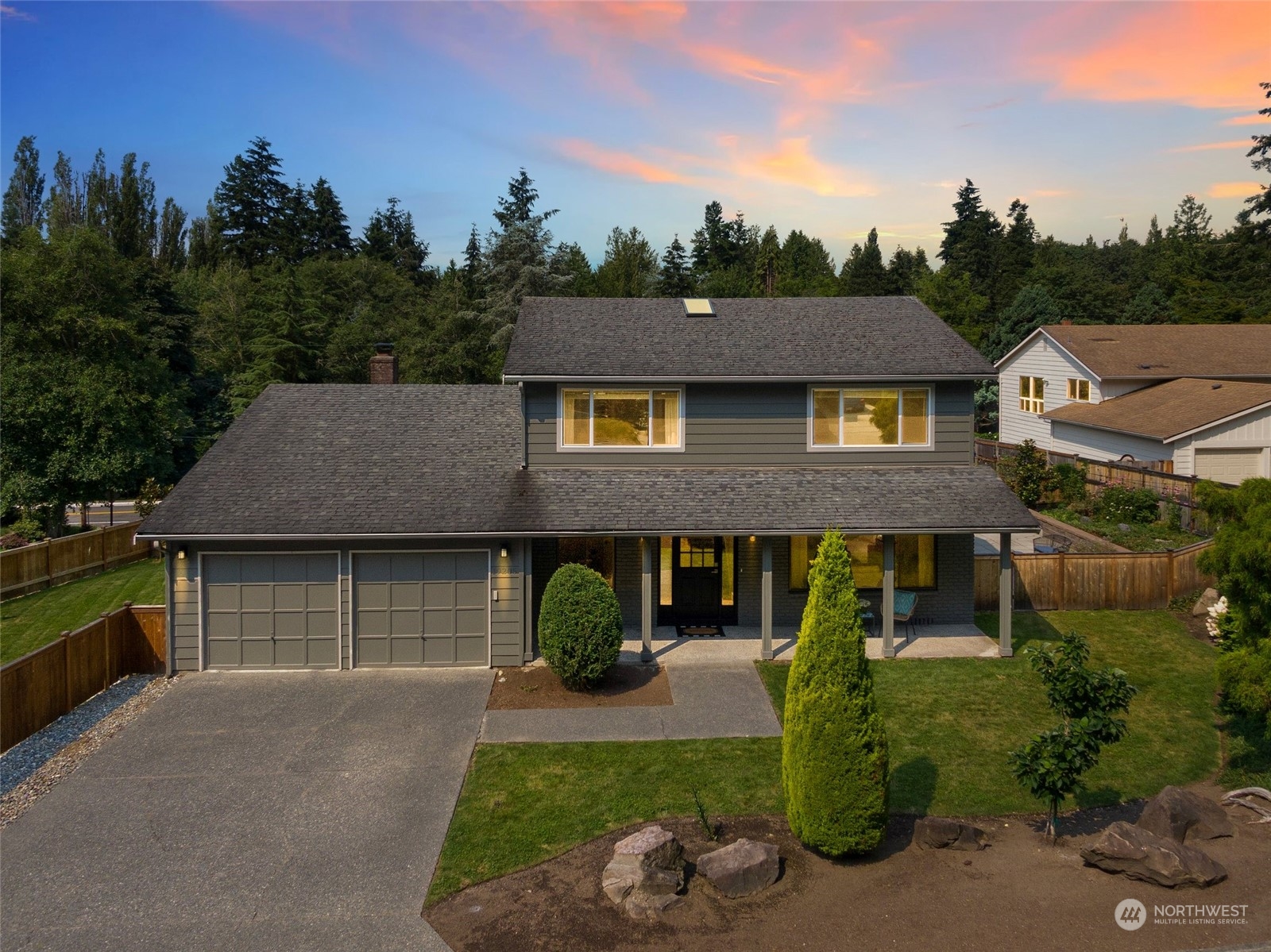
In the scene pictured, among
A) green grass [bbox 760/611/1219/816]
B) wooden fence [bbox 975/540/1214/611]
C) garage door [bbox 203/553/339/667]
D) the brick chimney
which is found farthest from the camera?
the brick chimney

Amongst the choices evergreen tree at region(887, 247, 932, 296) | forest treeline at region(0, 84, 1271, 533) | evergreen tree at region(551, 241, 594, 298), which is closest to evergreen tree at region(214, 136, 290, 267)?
forest treeline at region(0, 84, 1271, 533)

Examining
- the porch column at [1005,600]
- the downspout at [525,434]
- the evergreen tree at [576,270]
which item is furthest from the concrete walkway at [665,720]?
the evergreen tree at [576,270]

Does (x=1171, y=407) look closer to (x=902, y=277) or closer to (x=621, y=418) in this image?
(x=621, y=418)

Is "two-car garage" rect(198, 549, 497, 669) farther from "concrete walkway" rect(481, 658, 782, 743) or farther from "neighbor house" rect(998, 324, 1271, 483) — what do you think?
"neighbor house" rect(998, 324, 1271, 483)

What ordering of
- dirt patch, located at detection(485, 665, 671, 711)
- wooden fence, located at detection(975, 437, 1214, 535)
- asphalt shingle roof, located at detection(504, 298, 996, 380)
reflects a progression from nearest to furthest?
dirt patch, located at detection(485, 665, 671, 711) → asphalt shingle roof, located at detection(504, 298, 996, 380) → wooden fence, located at detection(975, 437, 1214, 535)

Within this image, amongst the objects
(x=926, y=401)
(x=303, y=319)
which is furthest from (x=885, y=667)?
(x=303, y=319)

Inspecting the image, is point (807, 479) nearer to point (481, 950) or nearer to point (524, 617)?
point (524, 617)

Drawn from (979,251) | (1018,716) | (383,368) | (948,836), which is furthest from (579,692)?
(979,251)
